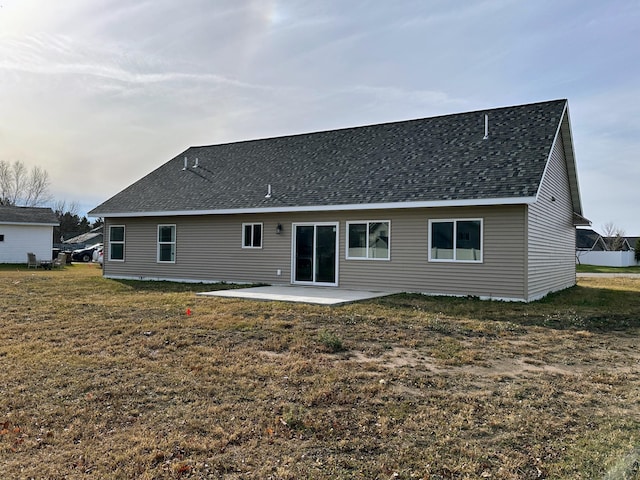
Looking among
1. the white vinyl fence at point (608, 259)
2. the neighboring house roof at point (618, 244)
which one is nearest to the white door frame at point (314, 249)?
the white vinyl fence at point (608, 259)

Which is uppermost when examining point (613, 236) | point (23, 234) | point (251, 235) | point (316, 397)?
point (613, 236)

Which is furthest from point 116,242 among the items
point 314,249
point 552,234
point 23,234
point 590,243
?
point 590,243

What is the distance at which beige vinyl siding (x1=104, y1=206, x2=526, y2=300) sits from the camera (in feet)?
36.9

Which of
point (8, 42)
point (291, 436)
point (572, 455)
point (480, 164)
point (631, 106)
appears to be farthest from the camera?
point (631, 106)

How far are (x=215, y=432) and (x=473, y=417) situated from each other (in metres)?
2.18

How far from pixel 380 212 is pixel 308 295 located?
323 centimetres

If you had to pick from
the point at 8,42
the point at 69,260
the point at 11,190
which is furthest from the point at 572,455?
the point at 11,190

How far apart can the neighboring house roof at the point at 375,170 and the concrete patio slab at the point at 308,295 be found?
7.89 ft

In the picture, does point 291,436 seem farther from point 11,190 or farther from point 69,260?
point 11,190

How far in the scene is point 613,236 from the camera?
53.8 meters

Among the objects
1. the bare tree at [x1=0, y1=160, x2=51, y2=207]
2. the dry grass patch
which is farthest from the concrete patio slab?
the bare tree at [x1=0, y1=160, x2=51, y2=207]

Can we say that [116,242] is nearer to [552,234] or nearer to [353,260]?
[353,260]

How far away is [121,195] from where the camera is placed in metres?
19.0

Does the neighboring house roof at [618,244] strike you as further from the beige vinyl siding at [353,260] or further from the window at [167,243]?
the window at [167,243]
